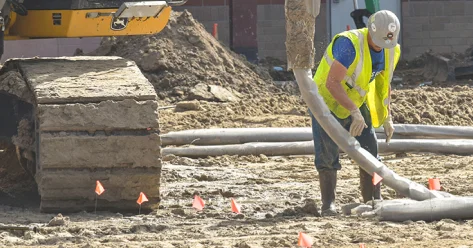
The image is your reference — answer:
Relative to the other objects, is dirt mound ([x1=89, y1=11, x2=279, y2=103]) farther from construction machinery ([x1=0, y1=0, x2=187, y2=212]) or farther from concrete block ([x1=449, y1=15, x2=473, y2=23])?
construction machinery ([x1=0, y1=0, x2=187, y2=212])

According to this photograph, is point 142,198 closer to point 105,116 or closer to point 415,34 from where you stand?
point 105,116

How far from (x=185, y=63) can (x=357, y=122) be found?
8.39m

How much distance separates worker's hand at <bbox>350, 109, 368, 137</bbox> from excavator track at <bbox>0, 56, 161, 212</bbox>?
1.42 metres

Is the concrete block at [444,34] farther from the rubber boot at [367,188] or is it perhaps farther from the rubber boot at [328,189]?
the rubber boot at [328,189]

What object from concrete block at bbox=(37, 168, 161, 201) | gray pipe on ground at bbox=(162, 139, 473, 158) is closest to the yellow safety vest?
concrete block at bbox=(37, 168, 161, 201)

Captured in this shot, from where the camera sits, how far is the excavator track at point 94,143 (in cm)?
865

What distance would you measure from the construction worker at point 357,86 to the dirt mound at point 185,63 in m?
7.13

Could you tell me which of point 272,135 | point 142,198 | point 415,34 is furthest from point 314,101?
point 415,34

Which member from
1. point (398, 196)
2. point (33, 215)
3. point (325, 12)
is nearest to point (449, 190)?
point (398, 196)

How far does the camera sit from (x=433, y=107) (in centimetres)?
1489

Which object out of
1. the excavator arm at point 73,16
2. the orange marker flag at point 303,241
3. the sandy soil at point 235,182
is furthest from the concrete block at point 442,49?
the orange marker flag at point 303,241

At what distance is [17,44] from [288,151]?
6968mm

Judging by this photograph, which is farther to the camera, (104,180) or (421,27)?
(421,27)

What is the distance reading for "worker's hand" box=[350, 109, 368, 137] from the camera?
8508mm
